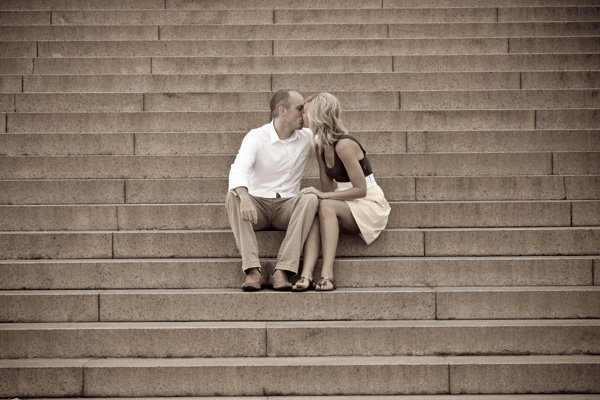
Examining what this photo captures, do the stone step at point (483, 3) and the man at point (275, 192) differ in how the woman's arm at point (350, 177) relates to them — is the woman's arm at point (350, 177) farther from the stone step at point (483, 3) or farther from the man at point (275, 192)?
the stone step at point (483, 3)

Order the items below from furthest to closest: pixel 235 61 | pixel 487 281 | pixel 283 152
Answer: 1. pixel 235 61
2. pixel 283 152
3. pixel 487 281

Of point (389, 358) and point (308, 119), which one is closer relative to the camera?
point (389, 358)

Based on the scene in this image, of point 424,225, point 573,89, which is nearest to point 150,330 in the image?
point 424,225

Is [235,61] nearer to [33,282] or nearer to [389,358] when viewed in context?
[33,282]

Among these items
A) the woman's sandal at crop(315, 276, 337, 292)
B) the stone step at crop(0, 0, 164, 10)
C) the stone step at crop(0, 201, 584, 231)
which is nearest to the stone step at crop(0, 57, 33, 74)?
the stone step at crop(0, 0, 164, 10)

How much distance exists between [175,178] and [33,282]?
154 centimetres

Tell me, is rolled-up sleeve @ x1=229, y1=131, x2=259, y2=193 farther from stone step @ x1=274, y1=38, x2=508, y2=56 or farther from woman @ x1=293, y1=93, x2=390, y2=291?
stone step @ x1=274, y1=38, x2=508, y2=56

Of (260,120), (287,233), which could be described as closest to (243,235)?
(287,233)

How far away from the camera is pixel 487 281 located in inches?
190

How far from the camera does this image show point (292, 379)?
161 inches

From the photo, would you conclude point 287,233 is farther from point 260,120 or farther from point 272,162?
point 260,120

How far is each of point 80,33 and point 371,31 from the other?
3417 mm

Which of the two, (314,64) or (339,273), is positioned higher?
(314,64)

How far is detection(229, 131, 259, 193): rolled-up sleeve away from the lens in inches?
189
